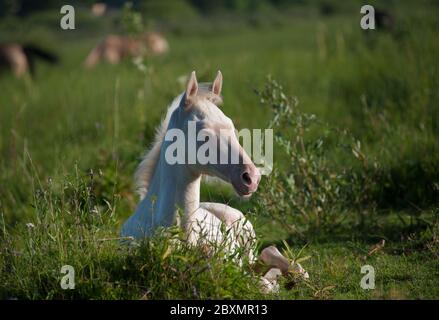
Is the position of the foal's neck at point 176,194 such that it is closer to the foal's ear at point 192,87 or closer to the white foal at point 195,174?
the white foal at point 195,174

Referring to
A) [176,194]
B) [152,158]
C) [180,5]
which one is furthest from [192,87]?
[180,5]

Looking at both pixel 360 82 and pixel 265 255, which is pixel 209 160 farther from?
pixel 360 82

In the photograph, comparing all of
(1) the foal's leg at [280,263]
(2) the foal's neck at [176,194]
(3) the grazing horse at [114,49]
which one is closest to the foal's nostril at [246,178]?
(2) the foal's neck at [176,194]

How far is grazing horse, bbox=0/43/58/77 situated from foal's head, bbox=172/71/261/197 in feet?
50.7

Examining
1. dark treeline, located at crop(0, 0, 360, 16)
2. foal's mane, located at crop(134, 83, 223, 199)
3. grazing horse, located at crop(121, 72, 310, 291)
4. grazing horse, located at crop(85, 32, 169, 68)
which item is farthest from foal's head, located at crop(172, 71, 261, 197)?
grazing horse, located at crop(85, 32, 169, 68)

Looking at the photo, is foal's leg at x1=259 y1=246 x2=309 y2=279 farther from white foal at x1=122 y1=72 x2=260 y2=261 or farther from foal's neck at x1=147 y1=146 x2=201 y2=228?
foal's neck at x1=147 y1=146 x2=201 y2=228

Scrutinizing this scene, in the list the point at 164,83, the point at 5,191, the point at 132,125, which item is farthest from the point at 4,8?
the point at 5,191

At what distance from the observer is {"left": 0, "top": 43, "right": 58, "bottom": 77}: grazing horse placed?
64.4 ft

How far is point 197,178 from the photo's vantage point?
15.1 ft

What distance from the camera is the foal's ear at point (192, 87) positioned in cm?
447

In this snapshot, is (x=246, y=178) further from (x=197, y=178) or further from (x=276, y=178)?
(x=276, y=178)

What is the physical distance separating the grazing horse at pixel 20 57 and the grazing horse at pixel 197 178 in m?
15.2
